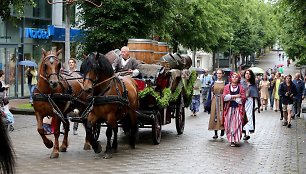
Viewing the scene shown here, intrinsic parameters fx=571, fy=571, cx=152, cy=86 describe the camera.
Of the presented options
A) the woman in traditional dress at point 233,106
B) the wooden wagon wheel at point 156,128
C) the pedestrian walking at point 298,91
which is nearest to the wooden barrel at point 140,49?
the wooden wagon wheel at point 156,128

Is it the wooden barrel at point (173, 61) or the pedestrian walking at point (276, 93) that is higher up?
the wooden barrel at point (173, 61)

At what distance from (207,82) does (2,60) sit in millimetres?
9907

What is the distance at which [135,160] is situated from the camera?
11.1m

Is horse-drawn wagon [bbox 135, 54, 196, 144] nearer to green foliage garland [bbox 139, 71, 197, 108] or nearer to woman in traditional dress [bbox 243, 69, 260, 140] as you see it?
green foliage garland [bbox 139, 71, 197, 108]

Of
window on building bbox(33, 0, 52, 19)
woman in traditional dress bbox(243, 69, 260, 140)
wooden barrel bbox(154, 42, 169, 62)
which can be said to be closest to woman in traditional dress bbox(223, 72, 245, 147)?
woman in traditional dress bbox(243, 69, 260, 140)

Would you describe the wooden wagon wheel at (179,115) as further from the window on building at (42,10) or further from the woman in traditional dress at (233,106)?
the window on building at (42,10)

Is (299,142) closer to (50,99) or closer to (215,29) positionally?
(50,99)

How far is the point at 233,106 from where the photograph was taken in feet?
46.1

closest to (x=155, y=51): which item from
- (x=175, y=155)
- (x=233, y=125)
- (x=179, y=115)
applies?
(x=179, y=115)

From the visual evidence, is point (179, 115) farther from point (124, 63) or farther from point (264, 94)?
point (264, 94)

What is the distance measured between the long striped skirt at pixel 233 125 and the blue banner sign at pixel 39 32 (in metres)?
17.7

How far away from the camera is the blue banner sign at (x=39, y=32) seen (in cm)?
2943

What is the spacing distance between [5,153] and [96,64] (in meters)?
8.19

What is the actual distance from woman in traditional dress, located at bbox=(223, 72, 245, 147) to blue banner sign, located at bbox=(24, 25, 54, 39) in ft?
57.4
